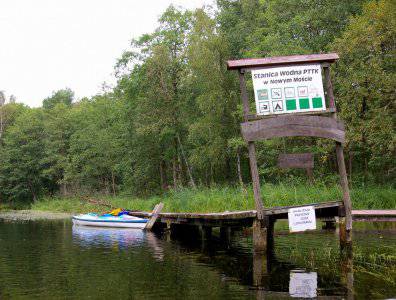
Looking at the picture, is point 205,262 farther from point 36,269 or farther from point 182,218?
point 182,218

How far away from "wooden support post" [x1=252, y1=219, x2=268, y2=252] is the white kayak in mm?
11221

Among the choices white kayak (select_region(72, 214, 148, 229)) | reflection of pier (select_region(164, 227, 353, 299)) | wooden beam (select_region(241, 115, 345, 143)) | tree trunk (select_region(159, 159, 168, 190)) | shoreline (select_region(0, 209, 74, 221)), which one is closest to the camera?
reflection of pier (select_region(164, 227, 353, 299))

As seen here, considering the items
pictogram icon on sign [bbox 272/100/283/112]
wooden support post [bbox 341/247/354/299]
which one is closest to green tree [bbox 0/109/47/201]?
pictogram icon on sign [bbox 272/100/283/112]

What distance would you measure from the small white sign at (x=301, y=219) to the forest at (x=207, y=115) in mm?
7622

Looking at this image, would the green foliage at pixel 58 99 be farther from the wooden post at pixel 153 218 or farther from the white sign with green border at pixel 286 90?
the white sign with green border at pixel 286 90

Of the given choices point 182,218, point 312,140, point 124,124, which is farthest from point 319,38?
point 124,124

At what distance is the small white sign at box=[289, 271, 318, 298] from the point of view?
8.48 metres

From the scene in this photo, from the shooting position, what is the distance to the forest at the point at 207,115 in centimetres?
2023

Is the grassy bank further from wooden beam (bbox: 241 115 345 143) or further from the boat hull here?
wooden beam (bbox: 241 115 345 143)

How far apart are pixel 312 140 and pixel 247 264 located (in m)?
13.7

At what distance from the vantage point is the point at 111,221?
2388cm

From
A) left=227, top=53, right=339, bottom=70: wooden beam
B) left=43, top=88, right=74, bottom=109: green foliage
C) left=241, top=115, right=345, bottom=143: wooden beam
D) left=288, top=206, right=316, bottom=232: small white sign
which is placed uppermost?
left=43, top=88, right=74, bottom=109: green foliage

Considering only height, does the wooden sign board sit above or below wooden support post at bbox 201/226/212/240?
above

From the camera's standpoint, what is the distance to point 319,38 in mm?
26062
